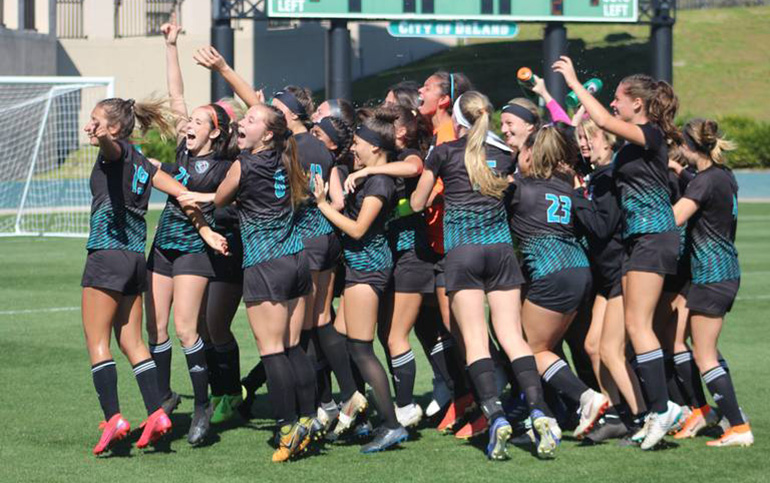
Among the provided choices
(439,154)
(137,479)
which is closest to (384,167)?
(439,154)

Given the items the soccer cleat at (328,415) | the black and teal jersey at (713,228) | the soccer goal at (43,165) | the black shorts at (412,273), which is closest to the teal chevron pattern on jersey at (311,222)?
the black shorts at (412,273)

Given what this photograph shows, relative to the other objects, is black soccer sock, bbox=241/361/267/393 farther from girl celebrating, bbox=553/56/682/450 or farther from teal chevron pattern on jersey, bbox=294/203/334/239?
girl celebrating, bbox=553/56/682/450

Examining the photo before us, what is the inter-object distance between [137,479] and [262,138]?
6.41 ft

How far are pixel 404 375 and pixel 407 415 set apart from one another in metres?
0.25

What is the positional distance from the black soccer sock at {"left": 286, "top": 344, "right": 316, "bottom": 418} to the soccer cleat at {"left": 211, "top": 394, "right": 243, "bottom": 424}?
104cm

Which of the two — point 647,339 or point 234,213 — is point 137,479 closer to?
point 234,213

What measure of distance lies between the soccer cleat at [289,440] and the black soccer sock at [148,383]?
0.77 meters

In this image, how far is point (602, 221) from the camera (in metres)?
6.81

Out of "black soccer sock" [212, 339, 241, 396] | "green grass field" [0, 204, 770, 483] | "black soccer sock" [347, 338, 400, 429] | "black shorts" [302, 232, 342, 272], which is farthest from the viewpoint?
"black soccer sock" [212, 339, 241, 396]

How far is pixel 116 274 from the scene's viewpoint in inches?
255

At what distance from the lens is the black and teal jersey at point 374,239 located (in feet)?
21.8

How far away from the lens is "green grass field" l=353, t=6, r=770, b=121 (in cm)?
3984

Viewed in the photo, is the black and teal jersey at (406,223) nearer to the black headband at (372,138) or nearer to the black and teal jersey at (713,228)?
the black headband at (372,138)

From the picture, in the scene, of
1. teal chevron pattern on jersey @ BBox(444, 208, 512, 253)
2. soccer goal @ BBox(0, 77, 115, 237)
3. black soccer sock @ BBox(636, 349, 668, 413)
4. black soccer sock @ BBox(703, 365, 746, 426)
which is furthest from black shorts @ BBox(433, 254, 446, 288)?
soccer goal @ BBox(0, 77, 115, 237)
